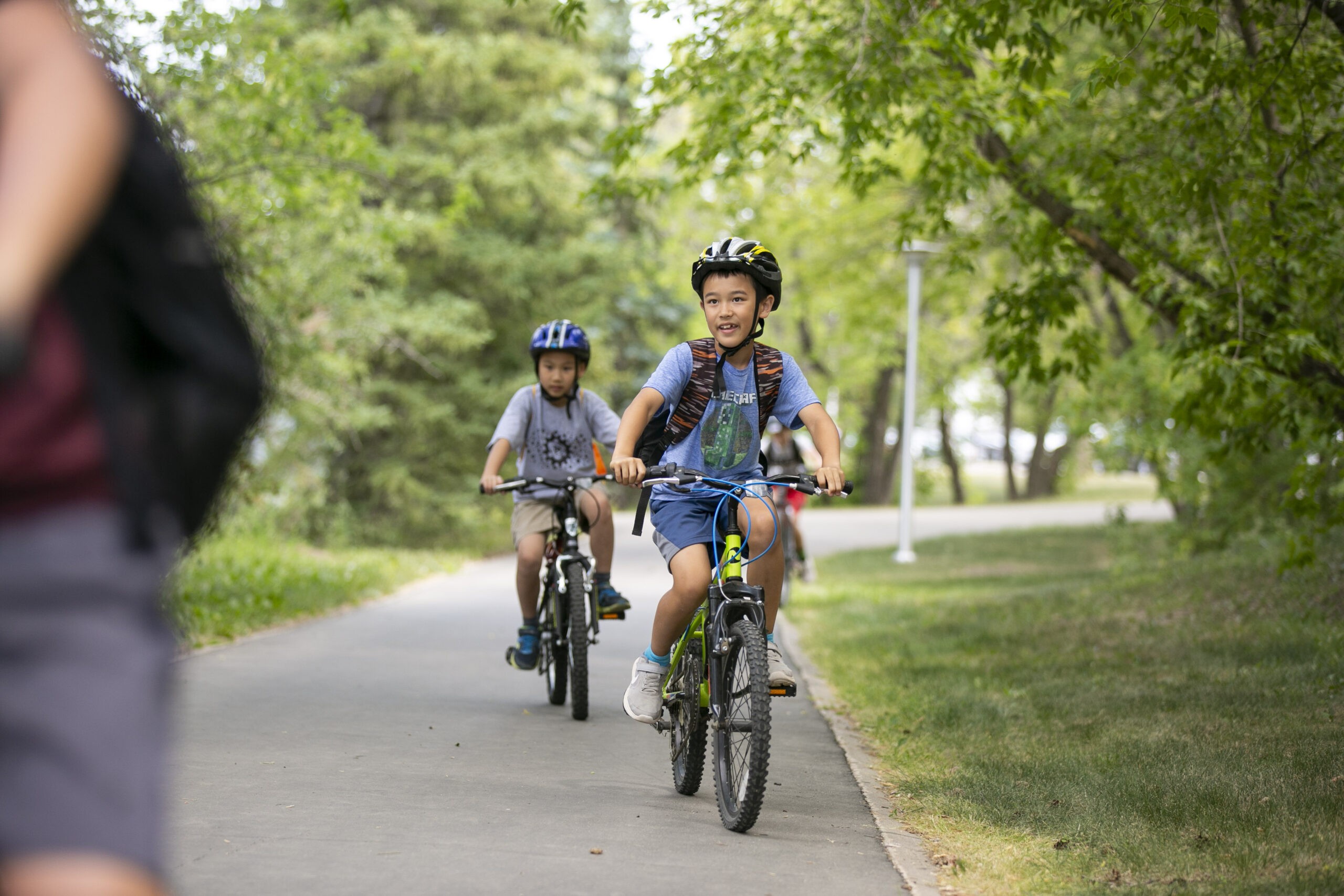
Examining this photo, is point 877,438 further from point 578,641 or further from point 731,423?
point 731,423

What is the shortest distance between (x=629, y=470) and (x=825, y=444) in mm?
847

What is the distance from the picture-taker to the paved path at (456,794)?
4746 millimetres

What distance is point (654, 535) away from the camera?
6094mm

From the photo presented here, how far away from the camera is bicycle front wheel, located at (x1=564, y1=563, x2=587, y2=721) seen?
786 cm

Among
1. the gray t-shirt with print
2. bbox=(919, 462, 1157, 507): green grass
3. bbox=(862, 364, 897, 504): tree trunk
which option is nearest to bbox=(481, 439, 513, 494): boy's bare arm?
the gray t-shirt with print

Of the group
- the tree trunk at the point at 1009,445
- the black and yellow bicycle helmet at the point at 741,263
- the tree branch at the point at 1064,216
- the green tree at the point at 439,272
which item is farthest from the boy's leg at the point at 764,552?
the tree trunk at the point at 1009,445

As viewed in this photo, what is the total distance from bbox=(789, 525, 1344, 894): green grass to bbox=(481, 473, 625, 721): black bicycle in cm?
174

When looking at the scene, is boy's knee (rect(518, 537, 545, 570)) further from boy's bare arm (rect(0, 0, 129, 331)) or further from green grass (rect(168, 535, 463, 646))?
boy's bare arm (rect(0, 0, 129, 331))

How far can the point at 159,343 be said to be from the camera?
5.84ft

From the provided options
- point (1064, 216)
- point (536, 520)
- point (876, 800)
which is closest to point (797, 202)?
point (1064, 216)

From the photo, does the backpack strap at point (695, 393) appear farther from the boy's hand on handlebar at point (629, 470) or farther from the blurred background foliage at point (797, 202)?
the blurred background foliage at point (797, 202)

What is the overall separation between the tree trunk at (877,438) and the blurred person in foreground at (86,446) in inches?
1660

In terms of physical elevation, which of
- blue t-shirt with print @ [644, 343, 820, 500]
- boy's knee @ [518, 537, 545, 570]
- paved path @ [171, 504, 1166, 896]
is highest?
blue t-shirt with print @ [644, 343, 820, 500]

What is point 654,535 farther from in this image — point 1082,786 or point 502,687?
point 502,687
